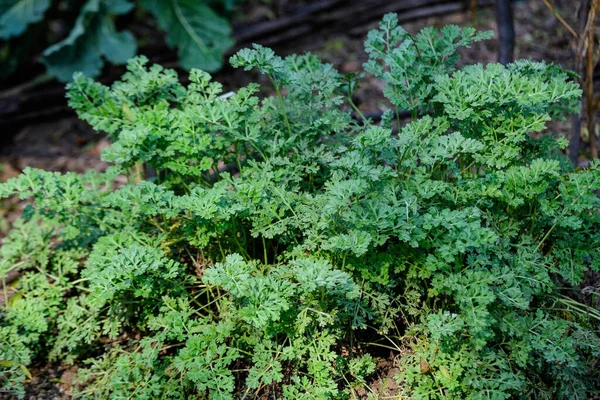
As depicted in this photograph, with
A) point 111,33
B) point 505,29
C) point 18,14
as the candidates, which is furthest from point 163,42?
point 505,29

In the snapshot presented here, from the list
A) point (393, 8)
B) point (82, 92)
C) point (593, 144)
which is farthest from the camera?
point (393, 8)

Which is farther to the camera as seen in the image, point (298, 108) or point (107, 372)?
point (298, 108)

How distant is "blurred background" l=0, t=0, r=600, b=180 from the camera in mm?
4957

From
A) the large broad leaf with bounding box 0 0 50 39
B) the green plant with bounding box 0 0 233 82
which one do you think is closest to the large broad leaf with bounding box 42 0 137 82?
the green plant with bounding box 0 0 233 82

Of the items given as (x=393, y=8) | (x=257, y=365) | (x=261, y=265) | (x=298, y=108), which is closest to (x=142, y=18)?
(x=393, y=8)

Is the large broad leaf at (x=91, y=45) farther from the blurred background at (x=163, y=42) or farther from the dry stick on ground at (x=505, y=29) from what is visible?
the dry stick on ground at (x=505, y=29)

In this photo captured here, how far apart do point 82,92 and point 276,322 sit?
149 centimetres

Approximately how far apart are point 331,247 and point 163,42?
13.6ft

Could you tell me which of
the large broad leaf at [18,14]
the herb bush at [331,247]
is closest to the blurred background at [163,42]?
the large broad leaf at [18,14]

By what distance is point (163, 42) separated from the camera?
586cm

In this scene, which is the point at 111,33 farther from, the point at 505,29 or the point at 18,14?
the point at 505,29

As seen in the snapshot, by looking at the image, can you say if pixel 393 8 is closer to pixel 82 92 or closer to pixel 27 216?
pixel 82 92

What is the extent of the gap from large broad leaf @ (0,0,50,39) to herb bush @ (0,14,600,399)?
7.98 ft

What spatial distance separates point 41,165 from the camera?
4.88 meters
